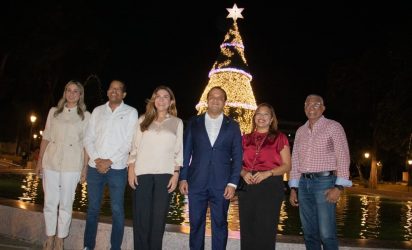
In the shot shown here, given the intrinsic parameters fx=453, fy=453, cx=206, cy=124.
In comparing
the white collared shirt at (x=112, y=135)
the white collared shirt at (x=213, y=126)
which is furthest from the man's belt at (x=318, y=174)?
the white collared shirt at (x=112, y=135)

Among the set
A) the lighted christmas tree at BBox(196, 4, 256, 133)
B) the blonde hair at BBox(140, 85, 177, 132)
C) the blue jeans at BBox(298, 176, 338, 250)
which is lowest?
the blue jeans at BBox(298, 176, 338, 250)

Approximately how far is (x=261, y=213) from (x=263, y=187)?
28 centimetres

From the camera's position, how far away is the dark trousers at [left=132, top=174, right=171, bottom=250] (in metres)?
5.02

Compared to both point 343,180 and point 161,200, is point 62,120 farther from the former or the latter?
point 343,180

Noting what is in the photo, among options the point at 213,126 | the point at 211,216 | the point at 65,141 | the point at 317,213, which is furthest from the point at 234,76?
the point at 211,216

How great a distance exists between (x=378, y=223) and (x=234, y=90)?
11259mm

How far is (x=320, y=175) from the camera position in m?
5.13

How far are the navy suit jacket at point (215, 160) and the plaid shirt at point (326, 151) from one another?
32.8 inches

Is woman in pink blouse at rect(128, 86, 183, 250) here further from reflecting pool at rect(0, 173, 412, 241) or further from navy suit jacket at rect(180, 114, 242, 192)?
Result: reflecting pool at rect(0, 173, 412, 241)

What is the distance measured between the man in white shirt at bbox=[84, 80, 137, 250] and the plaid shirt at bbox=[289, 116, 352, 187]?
2118mm

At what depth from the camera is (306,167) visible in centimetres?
523

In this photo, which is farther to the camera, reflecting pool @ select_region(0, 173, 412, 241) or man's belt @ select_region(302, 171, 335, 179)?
reflecting pool @ select_region(0, 173, 412, 241)

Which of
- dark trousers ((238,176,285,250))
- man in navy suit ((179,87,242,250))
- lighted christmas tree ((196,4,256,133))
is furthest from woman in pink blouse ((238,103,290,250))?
lighted christmas tree ((196,4,256,133))

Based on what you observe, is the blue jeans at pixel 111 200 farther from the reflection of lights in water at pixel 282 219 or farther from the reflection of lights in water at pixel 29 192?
the reflection of lights in water at pixel 29 192
